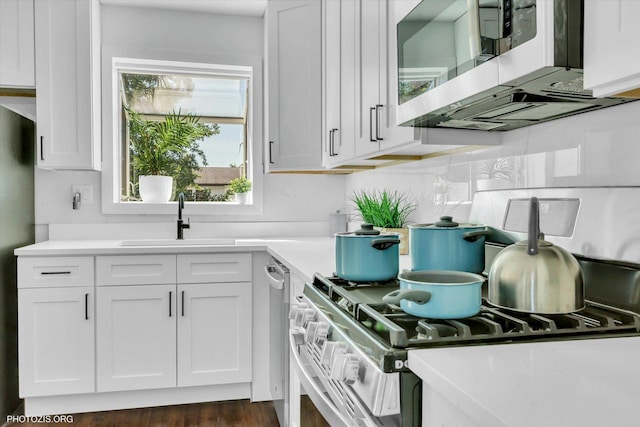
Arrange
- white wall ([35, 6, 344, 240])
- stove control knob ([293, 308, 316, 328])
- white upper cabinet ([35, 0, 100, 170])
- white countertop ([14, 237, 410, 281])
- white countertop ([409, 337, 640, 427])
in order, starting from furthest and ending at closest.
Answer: white wall ([35, 6, 344, 240]), white upper cabinet ([35, 0, 100, 170]), white countertop ([14, 237, 410, 281]), stove control knob ([293, 308, 316, 328]), white countertop ([409, 337, 640, 427])

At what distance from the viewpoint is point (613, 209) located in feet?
3.57

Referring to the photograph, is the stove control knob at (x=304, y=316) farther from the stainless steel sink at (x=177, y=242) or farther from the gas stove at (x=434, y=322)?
the stainless steel sink at (x=177, y=242)

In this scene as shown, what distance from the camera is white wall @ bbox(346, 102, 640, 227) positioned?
114cm

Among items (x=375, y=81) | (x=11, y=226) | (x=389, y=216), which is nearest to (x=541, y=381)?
(x=375, y=81)

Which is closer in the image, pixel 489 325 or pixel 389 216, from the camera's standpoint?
pixel 489 325

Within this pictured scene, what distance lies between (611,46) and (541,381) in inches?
21.3

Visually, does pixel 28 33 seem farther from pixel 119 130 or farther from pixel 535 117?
pixel 535 117

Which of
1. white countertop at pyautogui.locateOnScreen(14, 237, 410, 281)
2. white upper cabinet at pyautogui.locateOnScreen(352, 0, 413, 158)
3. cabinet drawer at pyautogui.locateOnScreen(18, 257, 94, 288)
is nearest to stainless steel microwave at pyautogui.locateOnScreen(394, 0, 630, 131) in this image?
white upper cabinet at pyautogui.locateOnScreen(352, 0, 413, 158)

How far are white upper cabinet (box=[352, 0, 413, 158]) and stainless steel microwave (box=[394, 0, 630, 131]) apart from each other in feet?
0.73

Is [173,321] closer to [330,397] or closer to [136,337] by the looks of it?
[136,337]

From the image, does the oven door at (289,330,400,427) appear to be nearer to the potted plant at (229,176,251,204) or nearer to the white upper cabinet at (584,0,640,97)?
the white upper cabinet at (584,0,640,97)

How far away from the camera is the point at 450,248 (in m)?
1.33

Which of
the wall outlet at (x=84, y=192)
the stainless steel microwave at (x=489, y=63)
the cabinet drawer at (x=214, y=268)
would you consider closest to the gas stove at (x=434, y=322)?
the stainless steel microwave at (x=489, y=63)

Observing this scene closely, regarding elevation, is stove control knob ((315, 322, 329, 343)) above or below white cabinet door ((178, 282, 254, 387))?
above
